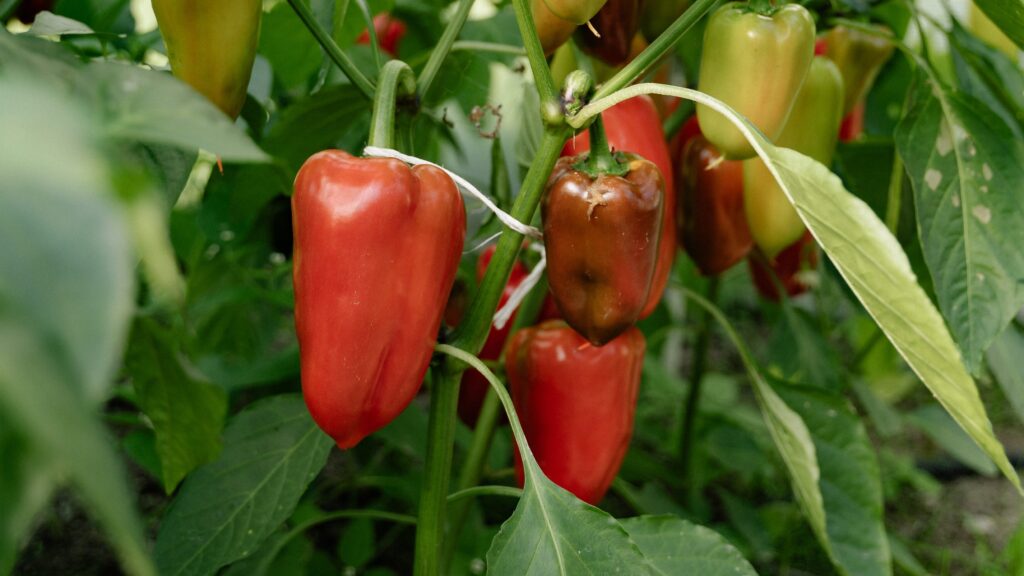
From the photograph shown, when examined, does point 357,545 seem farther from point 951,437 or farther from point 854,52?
point 951,437

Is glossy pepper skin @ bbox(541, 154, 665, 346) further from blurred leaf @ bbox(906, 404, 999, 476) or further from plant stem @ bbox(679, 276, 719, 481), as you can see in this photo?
blurred leaf @ bbox(906, 404, 999, 476)

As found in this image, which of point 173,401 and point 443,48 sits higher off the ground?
point 443,48

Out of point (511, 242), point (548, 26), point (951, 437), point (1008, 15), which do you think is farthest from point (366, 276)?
point (951, 437)

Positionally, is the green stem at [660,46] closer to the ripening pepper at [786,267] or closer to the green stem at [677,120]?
the green stem at [677,120]

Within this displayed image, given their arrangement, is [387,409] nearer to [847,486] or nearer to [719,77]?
[719,77]

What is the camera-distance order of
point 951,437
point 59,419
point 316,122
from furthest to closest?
1. point 951,437
2. point 316,122
3. point 59,419

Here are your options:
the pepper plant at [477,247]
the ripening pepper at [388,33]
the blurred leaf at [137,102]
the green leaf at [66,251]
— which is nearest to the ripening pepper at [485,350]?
the pepper plant at [477,247]

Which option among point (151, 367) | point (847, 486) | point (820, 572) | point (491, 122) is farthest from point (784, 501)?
point (151, 367)
